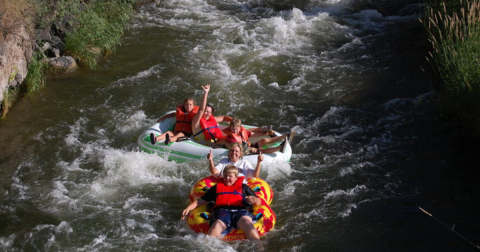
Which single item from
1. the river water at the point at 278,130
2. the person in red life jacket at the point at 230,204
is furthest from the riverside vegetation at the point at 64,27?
the person in red life jacket at the point at 230,204

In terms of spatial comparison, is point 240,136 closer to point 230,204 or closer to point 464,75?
point 230,204

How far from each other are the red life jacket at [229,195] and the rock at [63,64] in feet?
17.2

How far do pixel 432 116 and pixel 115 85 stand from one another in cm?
535

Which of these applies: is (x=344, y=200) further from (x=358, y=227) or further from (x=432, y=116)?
(x=432, y=116)

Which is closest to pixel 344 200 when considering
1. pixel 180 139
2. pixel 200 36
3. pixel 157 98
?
pixel 180 139

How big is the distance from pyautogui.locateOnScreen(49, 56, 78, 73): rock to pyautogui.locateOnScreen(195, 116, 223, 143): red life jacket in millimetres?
3651

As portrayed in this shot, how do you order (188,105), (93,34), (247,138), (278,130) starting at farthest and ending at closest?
(93,34) → (278,130) → (188,105) → (247,138)

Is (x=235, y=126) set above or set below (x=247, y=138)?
above

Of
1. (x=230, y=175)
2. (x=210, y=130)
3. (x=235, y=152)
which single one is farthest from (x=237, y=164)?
(x=210, y=130)

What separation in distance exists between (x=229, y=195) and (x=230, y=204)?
0.10 metres

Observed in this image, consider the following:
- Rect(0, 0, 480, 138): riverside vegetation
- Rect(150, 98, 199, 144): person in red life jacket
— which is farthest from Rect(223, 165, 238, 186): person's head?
Rect(0, 0, 480, 138): riverside vegetation

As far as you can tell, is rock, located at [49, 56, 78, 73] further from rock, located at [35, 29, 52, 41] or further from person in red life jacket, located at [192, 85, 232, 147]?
person in red life jacket, located at [192, 85, 232, 147]

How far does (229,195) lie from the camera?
19.5 feet

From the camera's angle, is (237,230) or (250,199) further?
(250,199)
